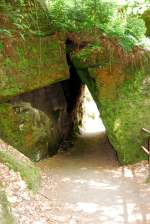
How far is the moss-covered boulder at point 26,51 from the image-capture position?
11.4 metres

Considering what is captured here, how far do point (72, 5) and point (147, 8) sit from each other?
10.9 feet

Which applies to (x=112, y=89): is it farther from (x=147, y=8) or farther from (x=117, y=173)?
(x=147, y=8)

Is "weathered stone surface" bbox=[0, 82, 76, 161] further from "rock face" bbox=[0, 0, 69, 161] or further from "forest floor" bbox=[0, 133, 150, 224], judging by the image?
"forest floor" bbox=[0, 133, 150, 224]

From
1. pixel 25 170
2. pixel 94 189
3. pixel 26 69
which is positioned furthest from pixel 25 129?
pixel 94 189

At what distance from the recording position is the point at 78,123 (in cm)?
1895

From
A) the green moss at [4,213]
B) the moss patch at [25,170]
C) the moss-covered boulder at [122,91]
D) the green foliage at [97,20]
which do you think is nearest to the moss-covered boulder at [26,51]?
the green foliage at [97,20]

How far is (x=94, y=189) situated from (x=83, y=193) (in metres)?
0.38

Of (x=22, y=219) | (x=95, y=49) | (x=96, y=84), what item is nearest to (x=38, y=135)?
(x=96, y=84)

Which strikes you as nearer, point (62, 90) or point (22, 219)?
point (22, 219)

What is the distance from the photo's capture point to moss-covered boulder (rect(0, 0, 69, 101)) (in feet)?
37.6

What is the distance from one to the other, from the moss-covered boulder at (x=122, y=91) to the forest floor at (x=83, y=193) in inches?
31.5

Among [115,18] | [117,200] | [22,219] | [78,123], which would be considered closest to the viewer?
[22,219]

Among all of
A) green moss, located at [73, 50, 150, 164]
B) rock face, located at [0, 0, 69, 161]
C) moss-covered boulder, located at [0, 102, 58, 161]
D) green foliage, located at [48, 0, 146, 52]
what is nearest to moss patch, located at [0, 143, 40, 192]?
moss-covered boulder, located at [0, 102, 58, 161]

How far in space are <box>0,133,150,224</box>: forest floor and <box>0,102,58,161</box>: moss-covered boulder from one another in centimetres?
50
